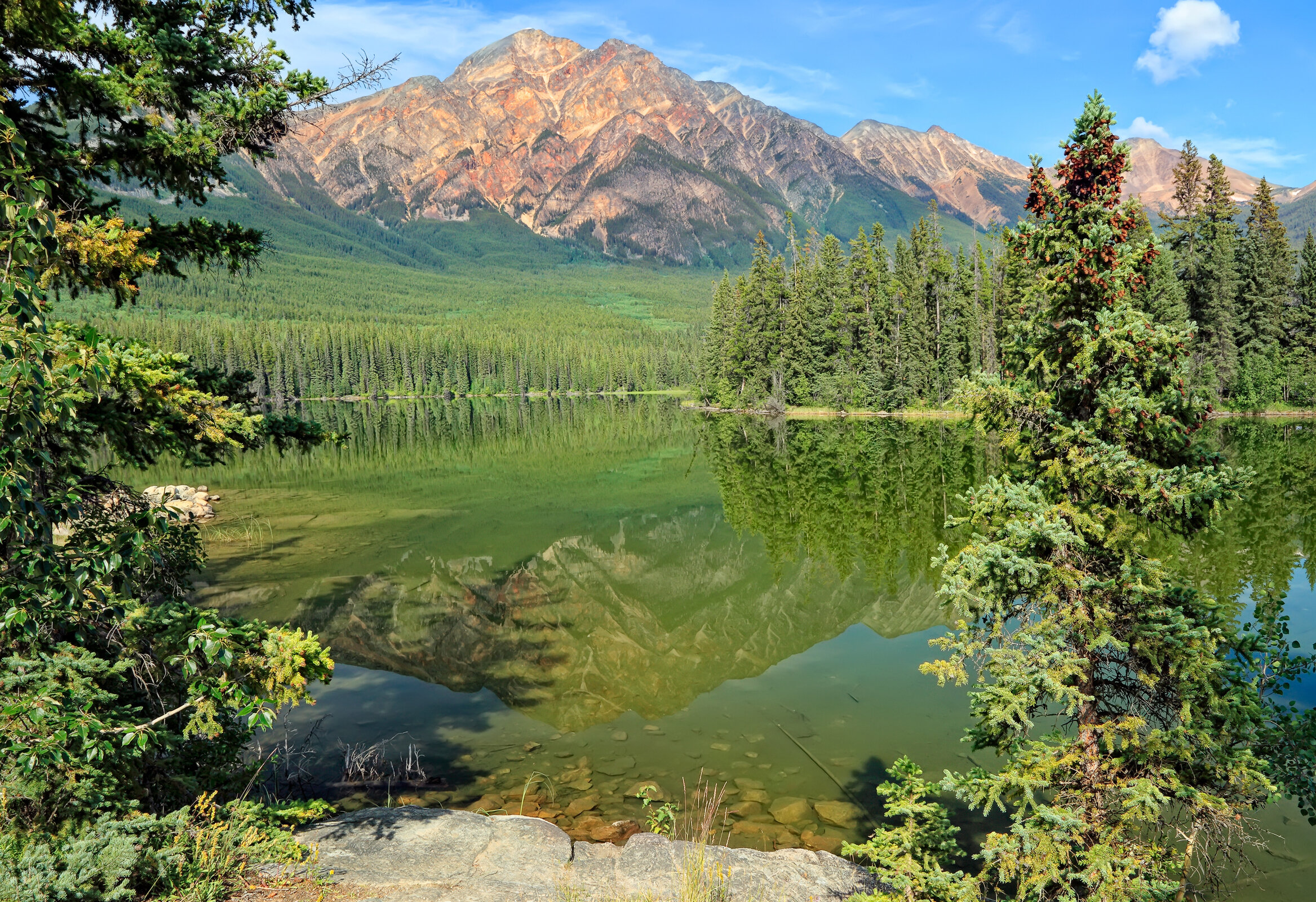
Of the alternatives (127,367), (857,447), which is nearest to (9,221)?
(127,367)

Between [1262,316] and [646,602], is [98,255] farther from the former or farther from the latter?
[1262,316]

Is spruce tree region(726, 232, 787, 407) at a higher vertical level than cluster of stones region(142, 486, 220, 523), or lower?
higher

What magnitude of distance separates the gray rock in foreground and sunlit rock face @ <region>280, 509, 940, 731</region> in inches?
207

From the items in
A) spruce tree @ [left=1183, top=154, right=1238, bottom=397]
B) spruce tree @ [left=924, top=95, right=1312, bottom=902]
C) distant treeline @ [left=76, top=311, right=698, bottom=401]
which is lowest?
distant treeline @ [left=76, top=311, right=698, bottom=401]

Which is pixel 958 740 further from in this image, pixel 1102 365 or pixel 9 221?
pixel 9 221

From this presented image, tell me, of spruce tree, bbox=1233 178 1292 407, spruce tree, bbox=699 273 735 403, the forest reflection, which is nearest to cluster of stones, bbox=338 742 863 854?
the forest reflection

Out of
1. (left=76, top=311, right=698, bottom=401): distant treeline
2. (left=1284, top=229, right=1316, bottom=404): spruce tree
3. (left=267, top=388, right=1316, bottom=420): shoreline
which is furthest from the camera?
(left=76, top=311, right=698, bottom=401): distant treeline

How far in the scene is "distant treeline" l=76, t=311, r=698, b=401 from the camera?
14888 centimetres

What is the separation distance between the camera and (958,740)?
11.6m

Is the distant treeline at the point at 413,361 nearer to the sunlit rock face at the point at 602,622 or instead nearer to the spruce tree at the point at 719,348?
the spruce tree at the point at 719,348

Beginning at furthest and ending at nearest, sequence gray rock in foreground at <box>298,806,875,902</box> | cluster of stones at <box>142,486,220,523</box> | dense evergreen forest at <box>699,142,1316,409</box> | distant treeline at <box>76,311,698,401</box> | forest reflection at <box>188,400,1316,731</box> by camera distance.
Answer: distant treeline at <box>76,311,698,401</box>
dense evergreen forest at <box>699,142,1316,409</box>
cluster of stones at <box>142,486,220,523</box>
forest reflection at <box>188,400,1316,731</box>
gray rock in foreground at <box>298,806,875,902</box>

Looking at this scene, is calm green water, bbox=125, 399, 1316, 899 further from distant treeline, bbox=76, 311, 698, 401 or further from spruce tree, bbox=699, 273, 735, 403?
distant treeline, bbox=76, 311, 698, 401

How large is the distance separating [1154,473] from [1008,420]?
1.36 m

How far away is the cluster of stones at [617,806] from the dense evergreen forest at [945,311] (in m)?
50.1
